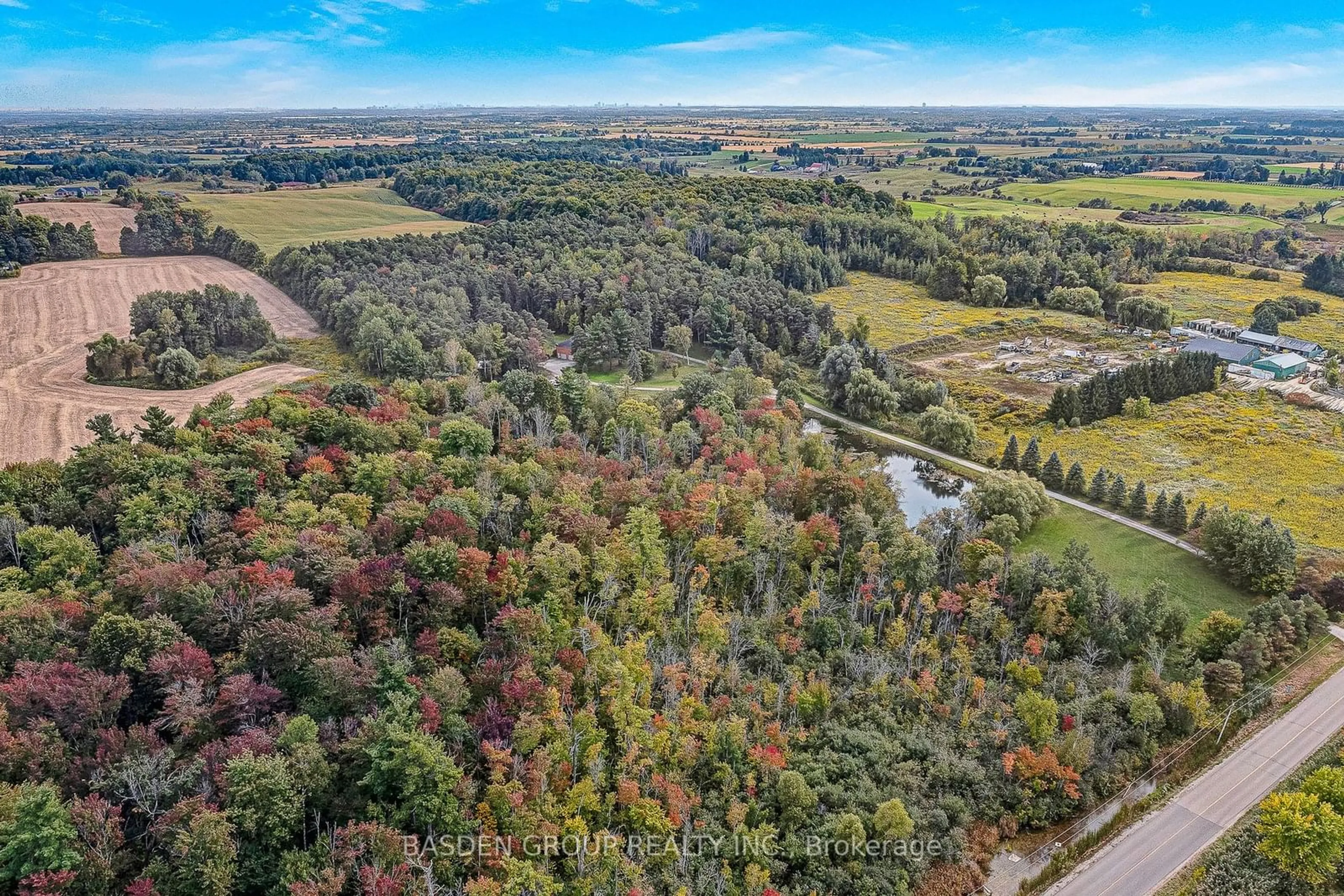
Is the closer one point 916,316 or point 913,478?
point 913,478

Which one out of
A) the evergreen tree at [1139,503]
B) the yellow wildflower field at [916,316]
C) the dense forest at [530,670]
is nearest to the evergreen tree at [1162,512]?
the evergreen tree at [1139,503]

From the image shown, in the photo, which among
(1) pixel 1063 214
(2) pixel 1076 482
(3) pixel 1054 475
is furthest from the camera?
(1) pixel 1063 214

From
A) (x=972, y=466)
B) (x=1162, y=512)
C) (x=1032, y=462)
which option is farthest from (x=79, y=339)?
(x=1162, y=512)

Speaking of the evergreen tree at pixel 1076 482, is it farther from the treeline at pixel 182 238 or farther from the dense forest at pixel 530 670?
the treeline at pixel 182 238

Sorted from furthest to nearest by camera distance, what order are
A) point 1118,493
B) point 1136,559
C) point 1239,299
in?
point 1239,299 < point 1118,493 < point 1136,559

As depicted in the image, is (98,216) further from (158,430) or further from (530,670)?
(530,670)

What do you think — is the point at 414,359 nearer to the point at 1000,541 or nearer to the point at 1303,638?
the point at 1000,541

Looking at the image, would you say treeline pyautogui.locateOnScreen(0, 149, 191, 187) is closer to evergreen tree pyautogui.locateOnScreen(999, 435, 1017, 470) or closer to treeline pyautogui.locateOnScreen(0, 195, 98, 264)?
treeline pyautogui.locateOnScreen(0, 195, 98, 264)
